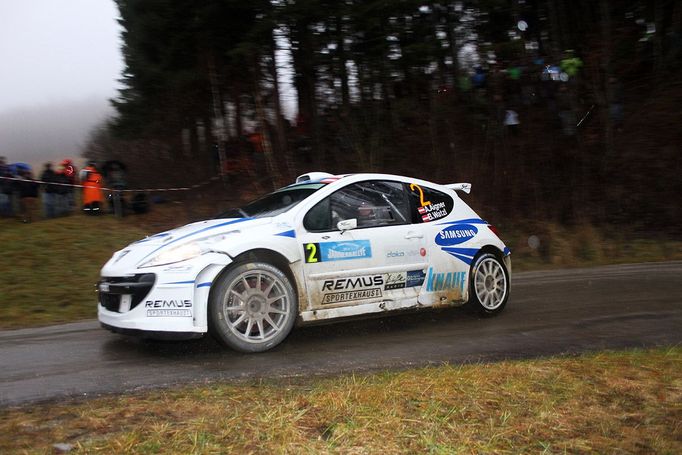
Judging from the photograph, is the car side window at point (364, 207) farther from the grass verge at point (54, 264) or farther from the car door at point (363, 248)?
the grass verge at point (54, 264)

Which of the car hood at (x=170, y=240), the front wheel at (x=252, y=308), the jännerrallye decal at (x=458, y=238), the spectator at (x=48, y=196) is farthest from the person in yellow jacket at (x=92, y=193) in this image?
the front wheel at (x=252, y=308)

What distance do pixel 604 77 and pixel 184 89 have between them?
1187 centimetres

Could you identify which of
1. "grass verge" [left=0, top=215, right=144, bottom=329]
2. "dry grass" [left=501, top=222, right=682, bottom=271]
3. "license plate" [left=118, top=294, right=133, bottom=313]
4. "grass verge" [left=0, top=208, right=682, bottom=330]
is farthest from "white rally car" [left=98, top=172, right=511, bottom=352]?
"dry grass" [left=501, top=222, right=682, bottom=271]

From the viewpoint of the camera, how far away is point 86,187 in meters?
14.5

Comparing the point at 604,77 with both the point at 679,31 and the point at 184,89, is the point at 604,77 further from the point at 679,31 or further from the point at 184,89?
the point at 184,89

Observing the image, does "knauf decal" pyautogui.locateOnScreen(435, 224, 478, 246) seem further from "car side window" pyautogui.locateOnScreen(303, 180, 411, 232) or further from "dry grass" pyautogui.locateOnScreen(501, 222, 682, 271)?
"dry grass" pyautogui.locateOnScreen(501, 222, 682, 271)

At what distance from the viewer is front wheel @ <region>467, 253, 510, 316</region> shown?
734 centimetres

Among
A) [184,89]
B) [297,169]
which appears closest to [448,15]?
[297,169]

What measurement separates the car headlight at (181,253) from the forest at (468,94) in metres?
11.6

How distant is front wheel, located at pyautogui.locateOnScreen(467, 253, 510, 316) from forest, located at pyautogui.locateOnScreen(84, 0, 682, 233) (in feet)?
28.9

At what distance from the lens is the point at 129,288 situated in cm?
557

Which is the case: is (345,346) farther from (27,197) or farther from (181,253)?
(27,197)

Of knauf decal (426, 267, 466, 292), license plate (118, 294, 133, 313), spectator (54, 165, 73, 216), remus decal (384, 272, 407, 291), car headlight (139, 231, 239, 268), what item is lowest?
knauf decal (426, 267, 466, 292)

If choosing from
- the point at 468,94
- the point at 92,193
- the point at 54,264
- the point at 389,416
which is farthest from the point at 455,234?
the point at 468,94
